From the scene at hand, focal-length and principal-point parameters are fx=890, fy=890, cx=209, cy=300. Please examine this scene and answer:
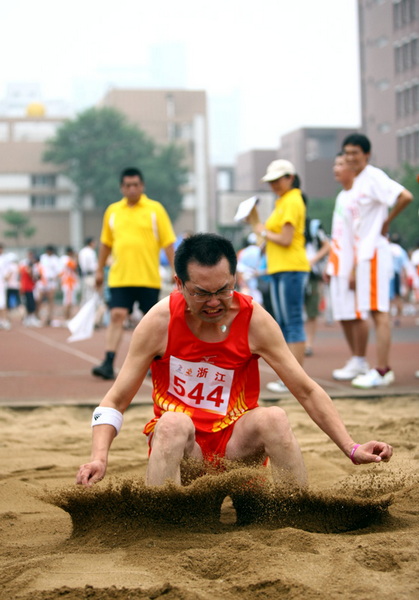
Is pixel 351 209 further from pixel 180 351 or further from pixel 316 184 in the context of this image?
pixel 316 184

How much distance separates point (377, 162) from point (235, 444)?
72.2 m

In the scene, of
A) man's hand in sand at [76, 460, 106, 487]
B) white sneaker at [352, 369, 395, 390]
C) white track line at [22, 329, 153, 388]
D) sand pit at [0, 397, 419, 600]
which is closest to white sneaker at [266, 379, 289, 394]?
white sneaker at [352, 369, 395, 390]

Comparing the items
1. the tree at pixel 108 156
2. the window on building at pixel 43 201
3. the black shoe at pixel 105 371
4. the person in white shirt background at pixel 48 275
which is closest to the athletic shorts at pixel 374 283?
the black shoe at pixel 105 371

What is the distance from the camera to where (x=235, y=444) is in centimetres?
371

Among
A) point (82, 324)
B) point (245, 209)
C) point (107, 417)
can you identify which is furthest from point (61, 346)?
point (107, 417)

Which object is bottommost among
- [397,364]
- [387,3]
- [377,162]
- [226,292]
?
[397,364]

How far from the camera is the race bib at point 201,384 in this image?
3695 millimetres

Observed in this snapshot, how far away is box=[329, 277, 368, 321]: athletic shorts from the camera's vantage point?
798 cm

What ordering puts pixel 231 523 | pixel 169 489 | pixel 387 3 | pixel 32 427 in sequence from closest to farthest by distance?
1. pixel 169 489
2. pixel 231 523
3. pixel 32 427
4. pixel 387 3

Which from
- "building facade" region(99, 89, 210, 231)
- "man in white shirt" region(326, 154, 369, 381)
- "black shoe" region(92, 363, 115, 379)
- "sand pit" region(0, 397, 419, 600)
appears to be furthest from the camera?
"building facade" region(99, 89, 210, 231)

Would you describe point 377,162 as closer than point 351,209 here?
No

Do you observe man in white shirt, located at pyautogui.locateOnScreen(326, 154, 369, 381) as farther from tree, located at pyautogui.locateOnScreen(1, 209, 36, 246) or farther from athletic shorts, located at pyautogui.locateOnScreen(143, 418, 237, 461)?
tree, located at pyautogui.locateOnScreen(1, 209, 36, 246)

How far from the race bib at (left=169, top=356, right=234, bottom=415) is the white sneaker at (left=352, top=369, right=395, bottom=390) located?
4036 millimetres

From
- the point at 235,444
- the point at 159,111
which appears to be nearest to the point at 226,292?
the point at 235,444
